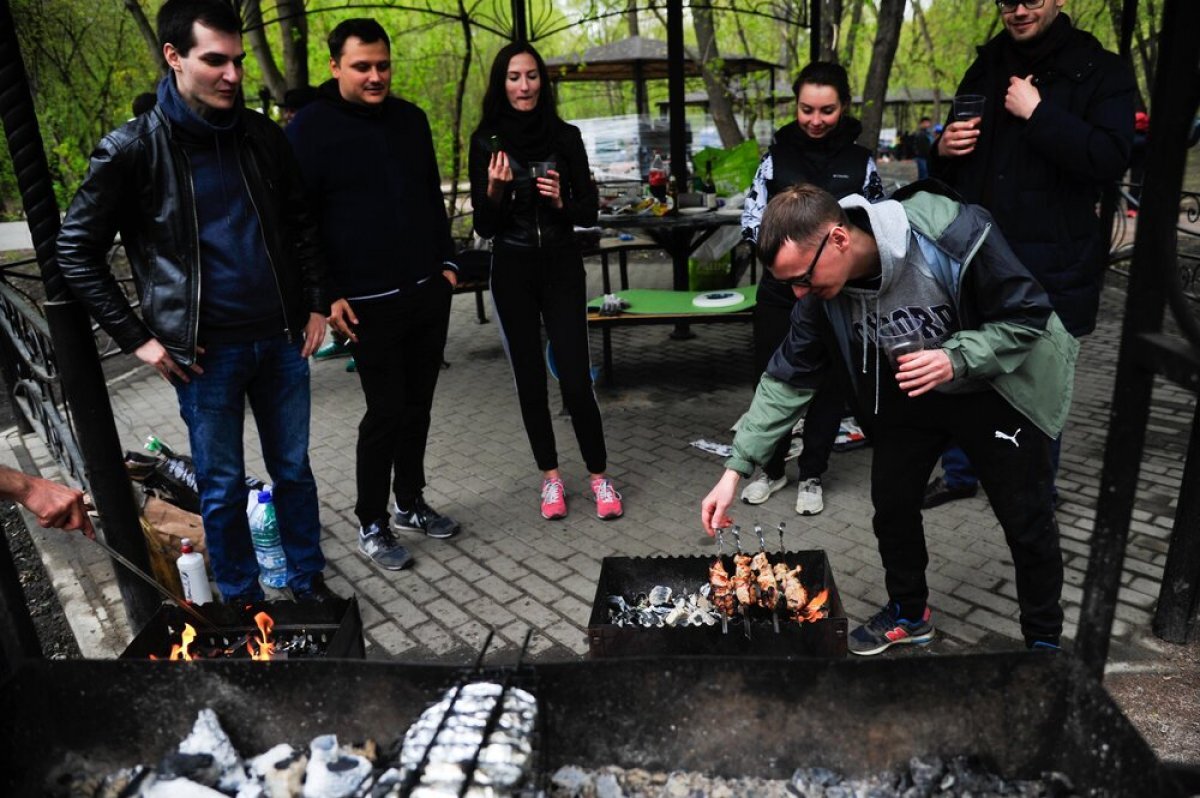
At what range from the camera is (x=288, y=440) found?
3.29m

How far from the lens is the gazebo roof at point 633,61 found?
46.1 ft

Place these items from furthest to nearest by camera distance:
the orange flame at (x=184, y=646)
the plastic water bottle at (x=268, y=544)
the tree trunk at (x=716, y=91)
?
the tree trunk at (x=716, y=91)
the plastic water bottle at (x=268, y=544)
the orange flame at (x=184, y=646)

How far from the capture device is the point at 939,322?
2461mm

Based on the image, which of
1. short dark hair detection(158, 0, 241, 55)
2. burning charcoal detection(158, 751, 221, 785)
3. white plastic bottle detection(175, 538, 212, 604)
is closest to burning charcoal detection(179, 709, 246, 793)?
burning charcoal detection(158, 751, 221, 785)

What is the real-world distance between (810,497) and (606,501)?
104 centimetres

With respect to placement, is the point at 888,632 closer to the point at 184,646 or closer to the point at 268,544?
the point at 184,646

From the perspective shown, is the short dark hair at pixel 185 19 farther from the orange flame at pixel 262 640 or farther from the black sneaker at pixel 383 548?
the black sneaker at pixel 383 548

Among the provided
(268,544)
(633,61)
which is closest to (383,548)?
(268,544)

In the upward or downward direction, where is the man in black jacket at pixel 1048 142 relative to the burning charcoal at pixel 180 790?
upward

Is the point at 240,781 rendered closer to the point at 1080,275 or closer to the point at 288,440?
the point at 288,440

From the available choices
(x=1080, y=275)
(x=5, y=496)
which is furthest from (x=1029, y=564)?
(x=5, y=496)

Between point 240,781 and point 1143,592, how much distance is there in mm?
3373

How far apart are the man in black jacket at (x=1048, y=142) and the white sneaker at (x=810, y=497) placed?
119cm

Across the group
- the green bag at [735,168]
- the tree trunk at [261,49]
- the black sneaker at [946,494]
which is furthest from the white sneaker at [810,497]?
the tree trunk at [261,49]
